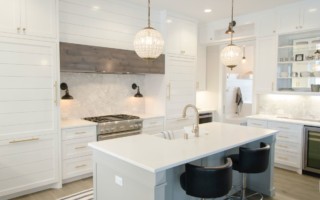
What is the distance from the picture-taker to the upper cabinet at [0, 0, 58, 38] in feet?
9.96

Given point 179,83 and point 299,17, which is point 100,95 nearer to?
point 179,83

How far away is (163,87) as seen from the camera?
4.94 metres

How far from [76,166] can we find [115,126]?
34.0 inches

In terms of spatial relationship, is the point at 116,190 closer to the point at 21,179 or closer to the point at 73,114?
the point at 21,179

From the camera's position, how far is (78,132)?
3.74 m

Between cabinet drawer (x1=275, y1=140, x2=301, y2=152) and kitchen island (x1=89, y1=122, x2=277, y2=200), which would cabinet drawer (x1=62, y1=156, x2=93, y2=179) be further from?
cabinet drawer (x1=275, y1=140, x2=301, y2=152)

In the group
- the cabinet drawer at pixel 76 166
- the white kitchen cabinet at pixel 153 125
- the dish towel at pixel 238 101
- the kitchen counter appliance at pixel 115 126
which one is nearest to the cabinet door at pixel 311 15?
the white kitchen cabinet at pixel 153 125

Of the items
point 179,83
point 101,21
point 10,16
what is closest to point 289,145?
point 179,83

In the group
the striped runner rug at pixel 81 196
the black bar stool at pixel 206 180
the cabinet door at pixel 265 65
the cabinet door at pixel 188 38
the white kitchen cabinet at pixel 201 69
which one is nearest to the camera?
the black bar stool at pixel 206 180

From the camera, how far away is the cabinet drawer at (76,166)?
3.66 m

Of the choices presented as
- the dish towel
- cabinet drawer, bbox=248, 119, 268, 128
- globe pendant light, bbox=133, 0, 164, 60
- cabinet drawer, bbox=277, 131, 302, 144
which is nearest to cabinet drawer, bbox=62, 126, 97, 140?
globe pendant light, bbox=133, 0, 164, 60

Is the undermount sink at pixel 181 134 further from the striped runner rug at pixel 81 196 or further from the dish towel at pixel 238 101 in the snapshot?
the dish towel at pixel 238 101

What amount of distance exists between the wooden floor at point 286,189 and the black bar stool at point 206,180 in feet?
5.58

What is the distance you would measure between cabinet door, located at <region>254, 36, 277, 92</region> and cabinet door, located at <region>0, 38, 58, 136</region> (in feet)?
12.5
